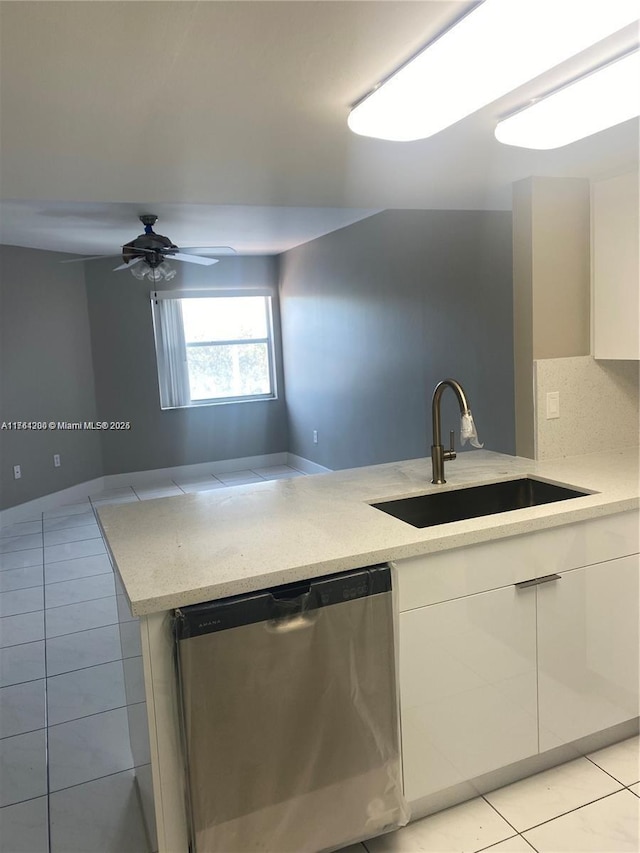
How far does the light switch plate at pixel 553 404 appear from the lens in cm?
273

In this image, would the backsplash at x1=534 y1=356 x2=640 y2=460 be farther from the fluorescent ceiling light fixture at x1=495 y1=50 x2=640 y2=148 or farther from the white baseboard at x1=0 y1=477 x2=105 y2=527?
the white baseboard at x1=0 y1=477 x2=105 y2=527

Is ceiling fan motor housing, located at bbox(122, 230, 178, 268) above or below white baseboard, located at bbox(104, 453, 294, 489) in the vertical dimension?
above

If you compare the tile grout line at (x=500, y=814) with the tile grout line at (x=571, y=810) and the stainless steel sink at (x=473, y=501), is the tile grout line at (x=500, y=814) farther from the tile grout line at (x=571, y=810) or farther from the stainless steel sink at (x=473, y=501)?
the stainless steel sink at (x=473, y=501)

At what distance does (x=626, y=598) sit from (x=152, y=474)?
226 inches

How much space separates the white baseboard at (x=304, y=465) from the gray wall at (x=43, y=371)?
2.13 m

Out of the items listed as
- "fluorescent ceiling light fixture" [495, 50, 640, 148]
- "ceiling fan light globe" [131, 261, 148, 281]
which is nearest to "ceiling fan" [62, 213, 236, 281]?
"ceiling fan light globe" [131, 261, 148, 281]

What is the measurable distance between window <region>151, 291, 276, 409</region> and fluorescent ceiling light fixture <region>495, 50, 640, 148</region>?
5.60m

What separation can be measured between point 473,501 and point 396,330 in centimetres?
280

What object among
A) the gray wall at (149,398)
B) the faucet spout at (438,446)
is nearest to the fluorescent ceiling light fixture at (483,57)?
the faucet spout at (438,446)

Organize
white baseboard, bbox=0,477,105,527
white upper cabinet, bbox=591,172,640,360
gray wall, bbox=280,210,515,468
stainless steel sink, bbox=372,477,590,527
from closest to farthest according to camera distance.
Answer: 1. stainless steel sink, bbox=372,477,590,527
2. white upper cabinet, bbox=591,172,640,360
3. gray wall, bbox=280,210,515,468
4. white baseboard, bbox=0,477,105,527

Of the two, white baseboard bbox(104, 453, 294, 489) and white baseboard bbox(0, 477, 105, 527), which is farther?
white baseboard bbox(104, 453, 294, 489)

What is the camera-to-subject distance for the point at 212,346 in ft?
24.1

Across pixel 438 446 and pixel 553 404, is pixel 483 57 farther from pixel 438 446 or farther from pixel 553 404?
pixel 553 404

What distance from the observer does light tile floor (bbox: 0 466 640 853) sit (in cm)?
190
